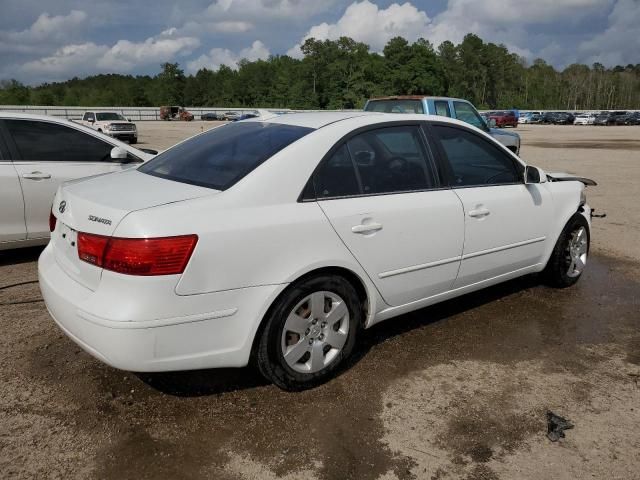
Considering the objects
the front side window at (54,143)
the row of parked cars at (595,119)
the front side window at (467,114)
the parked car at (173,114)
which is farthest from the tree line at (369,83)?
the front side window at (54,143)

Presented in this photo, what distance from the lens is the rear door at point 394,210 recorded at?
10.6 feet

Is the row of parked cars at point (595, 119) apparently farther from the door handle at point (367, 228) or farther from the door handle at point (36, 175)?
the door handle at point (367, 228)

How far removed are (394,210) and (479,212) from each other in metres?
0.85

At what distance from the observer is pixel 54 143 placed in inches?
226

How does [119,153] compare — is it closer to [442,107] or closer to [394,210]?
[394,210]

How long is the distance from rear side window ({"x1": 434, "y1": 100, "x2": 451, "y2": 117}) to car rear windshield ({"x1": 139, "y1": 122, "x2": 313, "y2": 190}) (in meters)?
8.49

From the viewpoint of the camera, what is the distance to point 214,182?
3062mm

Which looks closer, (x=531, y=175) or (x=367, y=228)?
(x=367, y=228)

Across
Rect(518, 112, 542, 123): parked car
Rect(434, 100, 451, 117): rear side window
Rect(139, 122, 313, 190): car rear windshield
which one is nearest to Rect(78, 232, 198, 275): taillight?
Rect(139, 122, 313, 190): car rear windshield

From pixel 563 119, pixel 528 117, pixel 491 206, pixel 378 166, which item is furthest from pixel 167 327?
pixel 528 117

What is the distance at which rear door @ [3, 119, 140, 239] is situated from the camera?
5.45m

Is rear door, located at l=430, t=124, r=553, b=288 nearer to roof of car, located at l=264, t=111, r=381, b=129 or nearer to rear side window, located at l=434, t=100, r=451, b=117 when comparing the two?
roof of car, located at l=264, t=111, r=381, b=129

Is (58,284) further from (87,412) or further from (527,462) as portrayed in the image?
(527,462)

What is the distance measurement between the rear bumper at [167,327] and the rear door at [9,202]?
2843mm
